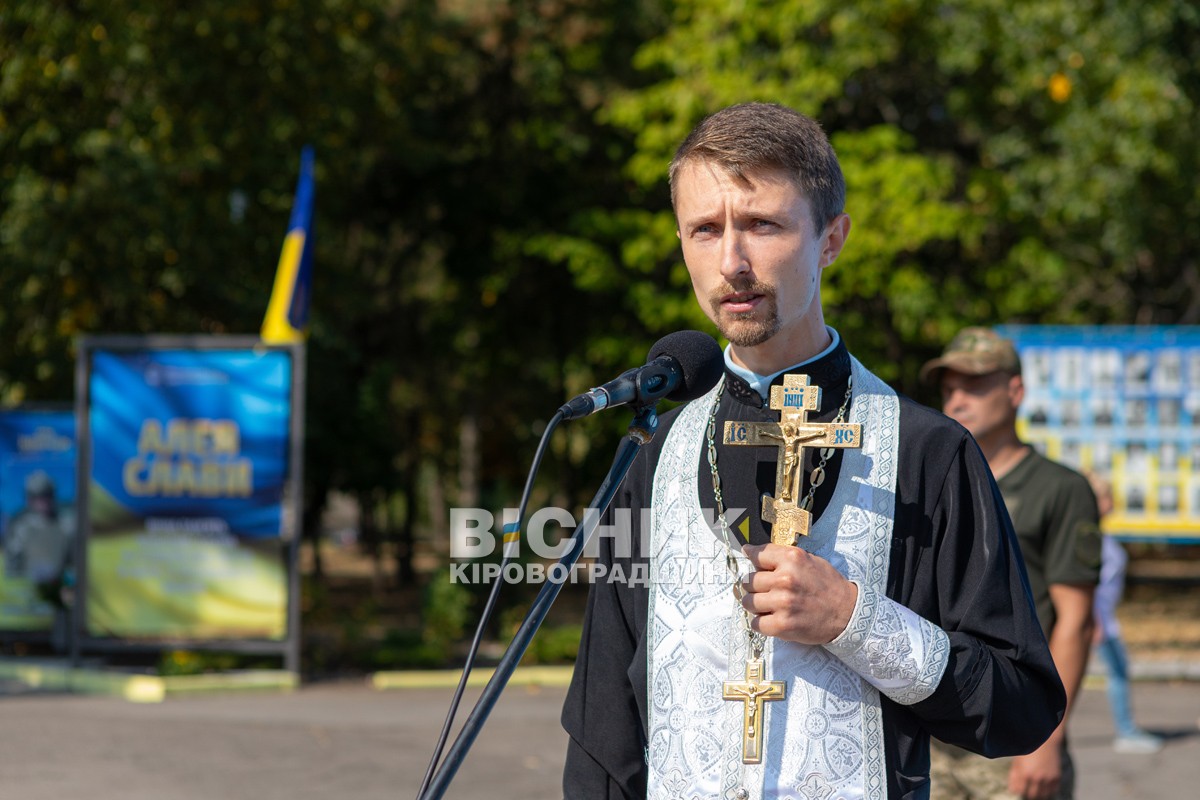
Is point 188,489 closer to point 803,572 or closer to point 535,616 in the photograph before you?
point 535,616

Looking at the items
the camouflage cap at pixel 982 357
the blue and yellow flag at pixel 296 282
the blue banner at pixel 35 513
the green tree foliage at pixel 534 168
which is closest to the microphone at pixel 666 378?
the camouflage cap at pixel 982 357

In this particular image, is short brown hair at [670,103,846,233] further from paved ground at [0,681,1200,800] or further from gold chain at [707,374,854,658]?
paved ground at [0,681,1200,800]

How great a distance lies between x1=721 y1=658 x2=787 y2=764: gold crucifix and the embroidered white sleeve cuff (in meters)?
0.13

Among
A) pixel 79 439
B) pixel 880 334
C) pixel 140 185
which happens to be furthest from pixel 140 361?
pixel 880 334

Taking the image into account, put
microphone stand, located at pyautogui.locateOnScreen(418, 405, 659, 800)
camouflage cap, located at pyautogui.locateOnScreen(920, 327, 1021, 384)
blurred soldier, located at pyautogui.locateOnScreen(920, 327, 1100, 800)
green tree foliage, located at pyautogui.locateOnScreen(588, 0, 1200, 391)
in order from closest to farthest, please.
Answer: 1. microphone stand, located at pyautogui.locateOnScreen(418, 405, 659, 800)
2. blurred soldier, located at pyautogui.locateOnScreen(920, 327, 1100, 800)
3. camouflage cap, located at pyautogui.locateOnScreen(920, 327, 1021, 384)
4. green tree foliage, located at pyautogui.locateOnScreen(588, 0, 1200, 391)

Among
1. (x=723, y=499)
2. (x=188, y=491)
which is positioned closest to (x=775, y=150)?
(x=723, y=499)

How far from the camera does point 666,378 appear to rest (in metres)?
2.24

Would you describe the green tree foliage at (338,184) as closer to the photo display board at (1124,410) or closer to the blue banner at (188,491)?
the blue banner at (188,491)

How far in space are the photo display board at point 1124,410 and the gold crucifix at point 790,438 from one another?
12.9 metres

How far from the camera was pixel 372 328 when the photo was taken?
2370cm

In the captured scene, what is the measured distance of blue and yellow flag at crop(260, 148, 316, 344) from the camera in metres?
14.8

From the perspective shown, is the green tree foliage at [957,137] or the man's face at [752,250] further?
the green tree foliage at [957,137]

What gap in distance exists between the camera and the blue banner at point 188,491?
13156 millimetres

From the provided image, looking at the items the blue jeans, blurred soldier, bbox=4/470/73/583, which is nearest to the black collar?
the blue jeans
